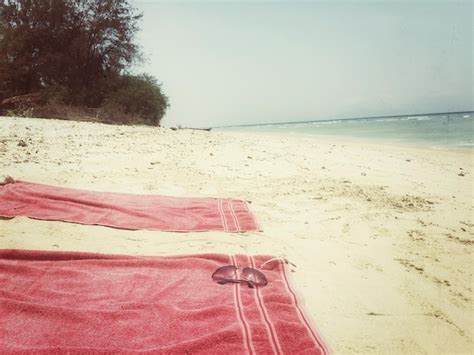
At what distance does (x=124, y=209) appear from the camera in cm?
395

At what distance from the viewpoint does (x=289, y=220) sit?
417cm

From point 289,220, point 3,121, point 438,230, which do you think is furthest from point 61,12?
point 438,230

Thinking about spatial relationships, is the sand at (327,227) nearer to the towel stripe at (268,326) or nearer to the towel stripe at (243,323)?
the towel stripe at (268,326)

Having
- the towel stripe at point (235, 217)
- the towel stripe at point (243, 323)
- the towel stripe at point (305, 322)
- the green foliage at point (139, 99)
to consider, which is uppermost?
the green foliage at point (139, 99)

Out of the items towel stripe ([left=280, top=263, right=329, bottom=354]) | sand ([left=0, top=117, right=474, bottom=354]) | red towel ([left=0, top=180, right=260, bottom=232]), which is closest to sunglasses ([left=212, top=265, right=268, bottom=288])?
towel stripe ([left=280, top=263, right=329, bottom=354])

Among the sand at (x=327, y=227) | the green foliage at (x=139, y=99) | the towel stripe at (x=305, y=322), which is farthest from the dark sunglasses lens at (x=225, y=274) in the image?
the green foliage at (x=139, y=99)

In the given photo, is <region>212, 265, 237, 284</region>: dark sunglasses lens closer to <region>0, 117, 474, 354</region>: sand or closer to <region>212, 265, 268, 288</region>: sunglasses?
<region>212, 265, 268, 288</region>: sunglasses

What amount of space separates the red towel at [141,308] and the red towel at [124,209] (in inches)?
35.9

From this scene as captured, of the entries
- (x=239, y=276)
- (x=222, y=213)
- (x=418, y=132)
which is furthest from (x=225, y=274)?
(x=418, y=132)

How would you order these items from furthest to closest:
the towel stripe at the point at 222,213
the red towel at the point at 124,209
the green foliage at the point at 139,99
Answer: the green foliage at the point at 139,99, the towel stripe at the point at 222,213, the red towel at the point at 124,209

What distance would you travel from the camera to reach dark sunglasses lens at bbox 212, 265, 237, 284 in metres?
2.52

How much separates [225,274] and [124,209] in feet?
6.19

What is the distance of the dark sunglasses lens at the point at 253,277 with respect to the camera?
8.22 feet

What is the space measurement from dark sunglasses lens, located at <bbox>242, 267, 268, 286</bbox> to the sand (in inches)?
13.0
